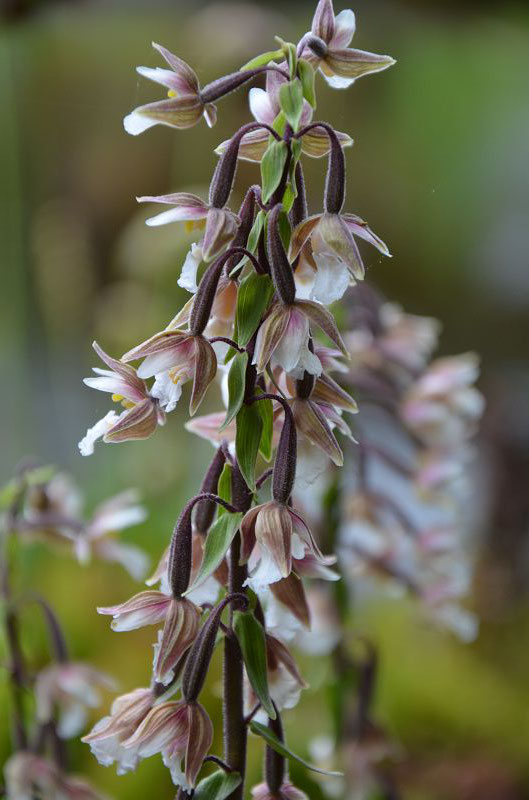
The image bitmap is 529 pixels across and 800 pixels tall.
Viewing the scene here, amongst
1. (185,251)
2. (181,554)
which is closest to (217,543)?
(181,554)

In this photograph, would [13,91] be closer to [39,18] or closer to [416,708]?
[39,18]

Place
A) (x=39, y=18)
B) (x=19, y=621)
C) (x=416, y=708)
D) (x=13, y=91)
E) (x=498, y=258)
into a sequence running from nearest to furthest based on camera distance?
(x=19, y=621)
(x=416, y=708)
(x=39, y=18)
(x=13, y=91)
(x=498, y=258)

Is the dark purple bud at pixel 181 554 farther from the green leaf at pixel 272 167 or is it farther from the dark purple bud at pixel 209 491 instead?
the green leaf at pixel 272 167

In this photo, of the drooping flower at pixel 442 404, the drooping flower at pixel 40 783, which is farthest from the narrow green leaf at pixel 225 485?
the drooping flower at pixel 442 404

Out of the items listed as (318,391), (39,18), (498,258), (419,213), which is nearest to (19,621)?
(318,391)

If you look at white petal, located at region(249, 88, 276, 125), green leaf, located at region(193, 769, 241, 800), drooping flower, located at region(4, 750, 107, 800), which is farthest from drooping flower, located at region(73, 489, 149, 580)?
white petal, located at region(249, 88, 276, 125)

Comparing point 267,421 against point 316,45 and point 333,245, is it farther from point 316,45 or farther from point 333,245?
point 316,45

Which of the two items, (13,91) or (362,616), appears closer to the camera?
(362,616)
